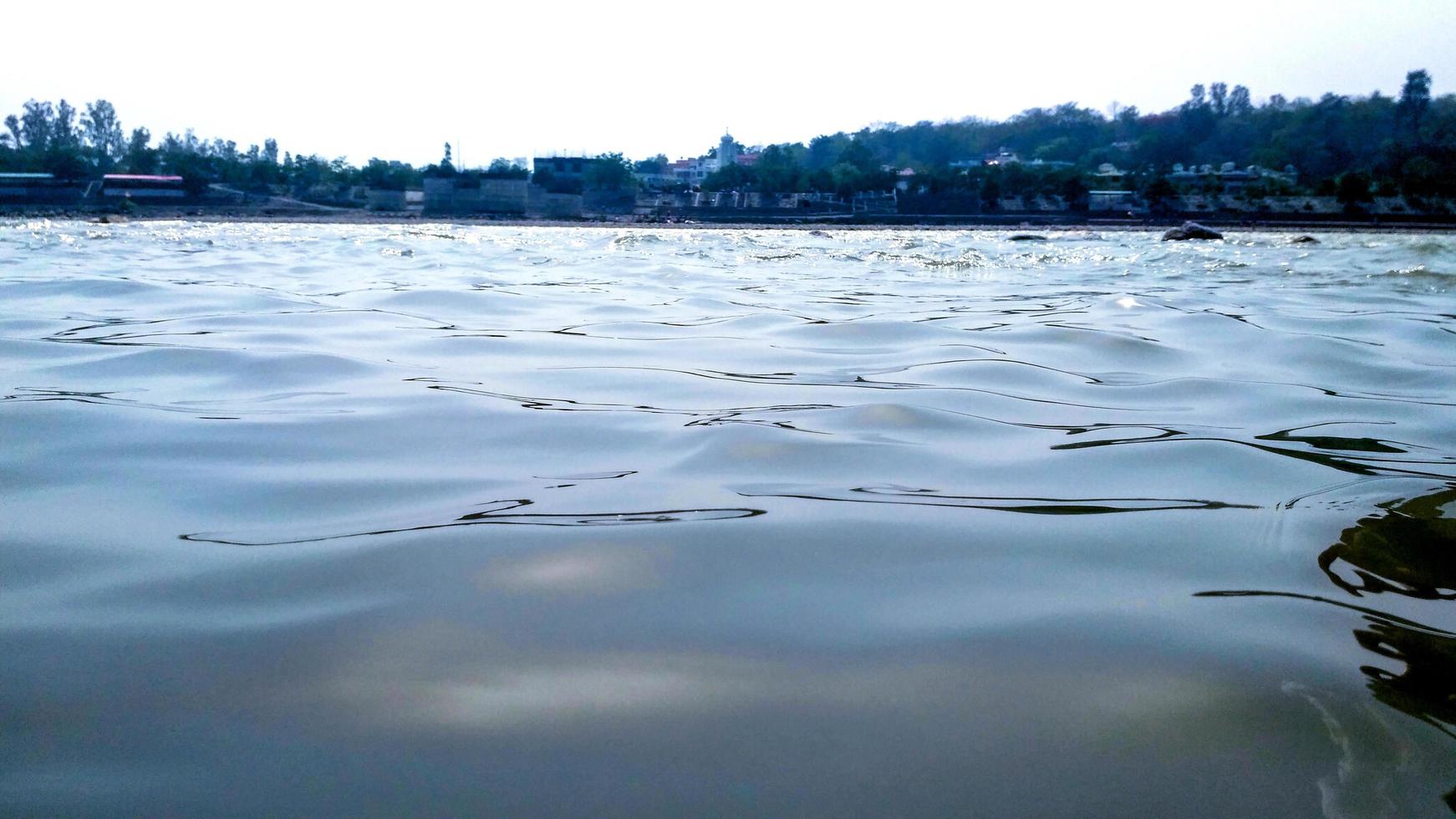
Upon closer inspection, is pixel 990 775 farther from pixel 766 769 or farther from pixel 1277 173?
pixel 1277 173

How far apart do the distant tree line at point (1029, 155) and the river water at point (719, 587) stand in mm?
47197

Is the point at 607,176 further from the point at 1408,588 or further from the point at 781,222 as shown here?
the point at 1408,588

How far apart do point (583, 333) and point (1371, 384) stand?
2851 mm

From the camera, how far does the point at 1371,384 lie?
3189 millimetres

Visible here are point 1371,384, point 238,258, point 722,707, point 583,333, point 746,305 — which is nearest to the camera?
point 722,707

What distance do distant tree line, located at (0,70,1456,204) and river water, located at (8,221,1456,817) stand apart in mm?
47197

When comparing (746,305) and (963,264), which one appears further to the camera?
(963,264)

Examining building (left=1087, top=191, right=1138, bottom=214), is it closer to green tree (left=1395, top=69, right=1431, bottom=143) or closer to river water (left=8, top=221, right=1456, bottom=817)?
green tree (left=1395, top=69, right=1431, bottom=143)

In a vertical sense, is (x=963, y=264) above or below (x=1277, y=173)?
below

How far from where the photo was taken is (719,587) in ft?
4.87

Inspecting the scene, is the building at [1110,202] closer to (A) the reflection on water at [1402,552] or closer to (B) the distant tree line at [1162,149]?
(B) the distant tree line at [1162,149]

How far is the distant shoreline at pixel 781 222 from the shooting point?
3459cm

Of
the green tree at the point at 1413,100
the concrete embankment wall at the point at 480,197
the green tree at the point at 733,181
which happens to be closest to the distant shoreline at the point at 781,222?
the concrete embankment wall at the point at 480,197

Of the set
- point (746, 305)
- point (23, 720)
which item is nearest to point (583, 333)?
point (746, 305)
